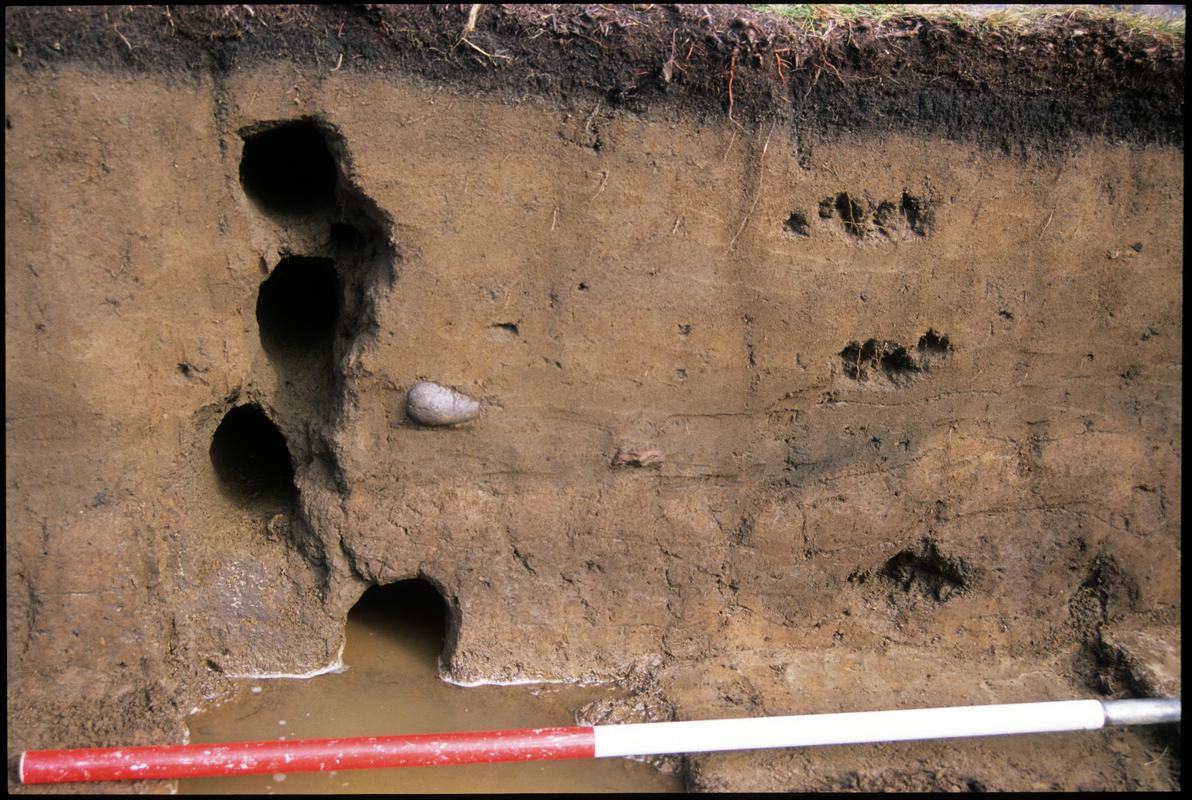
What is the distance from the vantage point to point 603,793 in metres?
3.12

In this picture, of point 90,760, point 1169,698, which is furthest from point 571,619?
point 1169,698

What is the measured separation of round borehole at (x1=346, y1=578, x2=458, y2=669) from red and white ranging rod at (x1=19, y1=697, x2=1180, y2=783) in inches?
27.1

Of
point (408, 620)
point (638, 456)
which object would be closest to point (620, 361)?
point (638, 456)

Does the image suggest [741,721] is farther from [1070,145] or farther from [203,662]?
[1070,145]

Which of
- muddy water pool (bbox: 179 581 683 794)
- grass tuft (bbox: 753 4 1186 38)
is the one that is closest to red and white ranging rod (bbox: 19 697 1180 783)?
muddy water pool (bbox: 179 581 683 794)

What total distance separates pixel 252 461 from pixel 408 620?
91 cm

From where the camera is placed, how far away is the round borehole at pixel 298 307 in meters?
3.69

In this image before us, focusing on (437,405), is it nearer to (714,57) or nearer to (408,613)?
(408,613)

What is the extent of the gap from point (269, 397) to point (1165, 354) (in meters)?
3.27

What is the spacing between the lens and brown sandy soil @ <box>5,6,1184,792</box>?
10.0 ft

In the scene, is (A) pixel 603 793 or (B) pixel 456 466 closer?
(A) pixel 603 793

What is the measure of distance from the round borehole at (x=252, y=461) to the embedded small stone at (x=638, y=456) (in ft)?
3.81

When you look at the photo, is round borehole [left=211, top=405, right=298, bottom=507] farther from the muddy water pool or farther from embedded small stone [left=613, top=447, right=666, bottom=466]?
embedded small stone [left=613, top=447, right=666, bottom=466]

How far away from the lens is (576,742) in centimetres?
297
